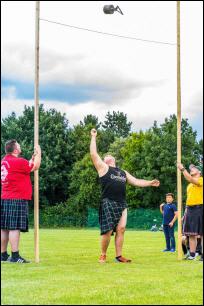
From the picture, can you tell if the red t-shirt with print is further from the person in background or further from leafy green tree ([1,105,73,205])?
leafy green tree ([1,105,73,205])

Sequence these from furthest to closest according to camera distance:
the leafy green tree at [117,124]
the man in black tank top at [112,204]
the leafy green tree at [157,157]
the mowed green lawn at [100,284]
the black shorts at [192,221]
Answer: the leafy green tree at [157,157] < the leafy green tree at [117,124] < the black shorts at [192,221] < the man in black tank top at [112,204] < the mowed green lawn at [100,284]

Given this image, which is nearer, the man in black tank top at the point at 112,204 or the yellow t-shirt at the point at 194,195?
the man in black tank top at the point at 112,204

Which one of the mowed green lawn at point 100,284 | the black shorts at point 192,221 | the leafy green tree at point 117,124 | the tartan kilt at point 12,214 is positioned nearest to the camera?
the mowed green lawn at point 100,284

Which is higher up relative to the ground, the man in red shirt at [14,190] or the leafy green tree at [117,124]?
the leafy green tree at [117,124]

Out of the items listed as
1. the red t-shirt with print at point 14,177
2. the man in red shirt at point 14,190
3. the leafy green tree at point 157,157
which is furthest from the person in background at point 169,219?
the leafy green tree at point 157,157

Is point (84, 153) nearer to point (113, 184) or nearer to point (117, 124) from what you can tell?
point (117, 124)

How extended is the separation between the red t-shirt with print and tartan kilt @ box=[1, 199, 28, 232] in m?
0.09

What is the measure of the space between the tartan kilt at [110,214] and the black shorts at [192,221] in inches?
52.4

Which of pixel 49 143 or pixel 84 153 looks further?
pixel 84 153

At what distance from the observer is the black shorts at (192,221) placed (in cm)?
1275

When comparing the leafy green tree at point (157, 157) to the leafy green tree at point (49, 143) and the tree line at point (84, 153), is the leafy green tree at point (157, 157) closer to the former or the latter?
the tree line at point (84, 153)

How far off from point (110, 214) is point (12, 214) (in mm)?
2074

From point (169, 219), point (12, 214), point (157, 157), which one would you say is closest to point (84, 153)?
point (157, 157)

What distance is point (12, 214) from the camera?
11000 mm
